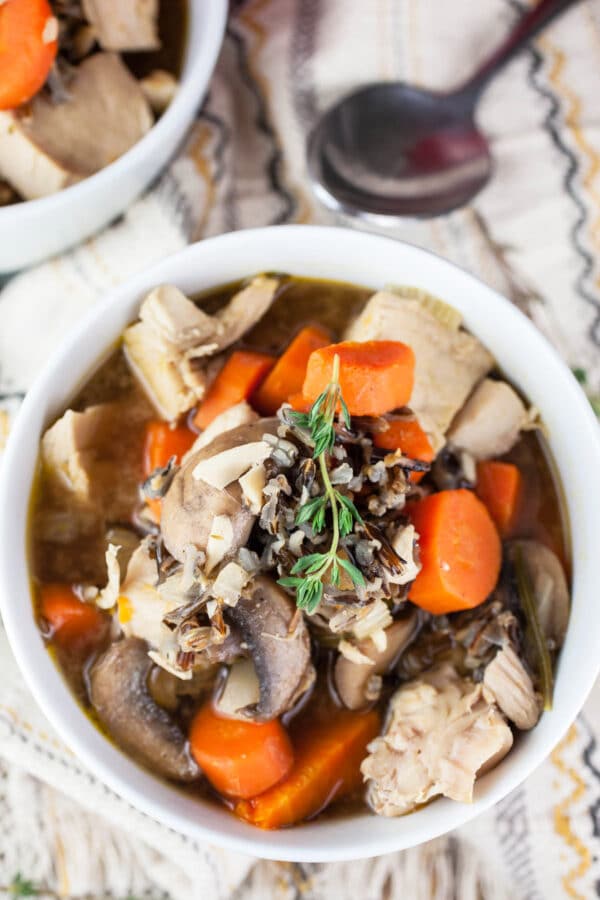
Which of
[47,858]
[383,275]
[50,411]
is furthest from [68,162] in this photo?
[47,858]

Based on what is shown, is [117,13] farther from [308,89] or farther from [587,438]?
[587,438]

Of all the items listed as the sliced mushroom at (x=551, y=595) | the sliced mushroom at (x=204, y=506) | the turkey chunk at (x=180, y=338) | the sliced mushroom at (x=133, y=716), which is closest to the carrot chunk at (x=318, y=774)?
the sliced mushroom at (x=133, y=716)

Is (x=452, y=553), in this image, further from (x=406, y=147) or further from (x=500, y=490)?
(x=406, y=147)

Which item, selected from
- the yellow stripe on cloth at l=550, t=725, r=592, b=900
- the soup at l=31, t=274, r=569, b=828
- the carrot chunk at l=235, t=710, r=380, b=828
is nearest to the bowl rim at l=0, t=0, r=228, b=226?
the soup at l=31, t=274, r=569, b=828

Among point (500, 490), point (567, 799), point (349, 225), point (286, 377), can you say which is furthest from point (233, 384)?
point (567, 799)

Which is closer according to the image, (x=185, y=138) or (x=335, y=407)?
(x=335, y=407)

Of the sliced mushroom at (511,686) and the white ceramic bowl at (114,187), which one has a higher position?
the white ceramic bowl at (114,187)

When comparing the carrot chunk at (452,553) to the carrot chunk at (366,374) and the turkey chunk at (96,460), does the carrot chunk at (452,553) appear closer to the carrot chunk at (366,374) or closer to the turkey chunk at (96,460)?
the carrot chunk at (366,374)
